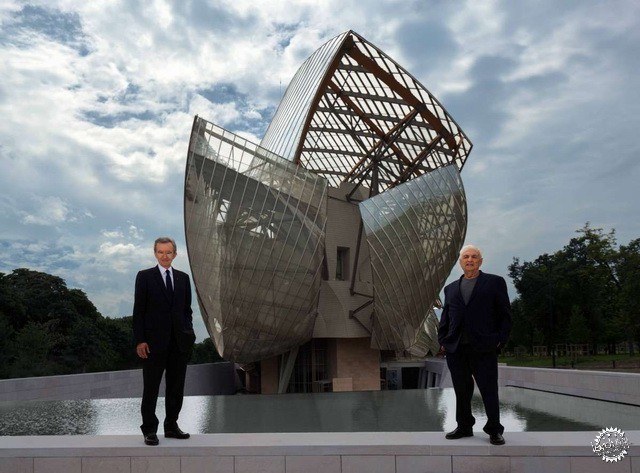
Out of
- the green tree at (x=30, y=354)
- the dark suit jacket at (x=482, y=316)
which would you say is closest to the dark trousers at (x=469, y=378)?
the dark suit jacket at (x=482, y=316)

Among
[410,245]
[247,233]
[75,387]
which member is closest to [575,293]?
[410,245]

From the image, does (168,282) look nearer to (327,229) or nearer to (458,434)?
(458,434)

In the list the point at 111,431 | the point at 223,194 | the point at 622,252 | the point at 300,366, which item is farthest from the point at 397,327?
the point at 622,252

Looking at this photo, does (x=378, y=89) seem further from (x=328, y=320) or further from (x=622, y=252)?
(x=622, y=252)

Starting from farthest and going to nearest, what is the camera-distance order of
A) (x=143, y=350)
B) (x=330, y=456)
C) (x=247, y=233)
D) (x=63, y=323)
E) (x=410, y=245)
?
(x=63, y=323) → (x=410, y=245) → (x=247, y=233) → (x=143, y=350) → (x=330, y=456)

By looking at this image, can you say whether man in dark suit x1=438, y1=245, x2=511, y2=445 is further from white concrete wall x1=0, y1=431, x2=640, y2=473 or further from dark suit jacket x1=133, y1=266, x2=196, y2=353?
dark suit jacket x1=133, y1=266, x2=196, y2=353

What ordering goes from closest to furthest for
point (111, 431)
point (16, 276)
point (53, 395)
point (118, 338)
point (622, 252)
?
point (111, 431) < point (53, 395) < point (622, 252) < point (16, 276) < point (118, 338)

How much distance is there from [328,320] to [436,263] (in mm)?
6849

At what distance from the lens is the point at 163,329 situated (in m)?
6.50

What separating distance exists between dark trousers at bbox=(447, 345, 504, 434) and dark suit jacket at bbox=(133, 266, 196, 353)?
2919 millimetres

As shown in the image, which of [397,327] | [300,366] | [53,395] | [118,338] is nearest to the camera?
[53,395]

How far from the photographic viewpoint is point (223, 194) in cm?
2561

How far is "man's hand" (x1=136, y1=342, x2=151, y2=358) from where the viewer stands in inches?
250

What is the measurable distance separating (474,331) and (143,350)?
3.50m
